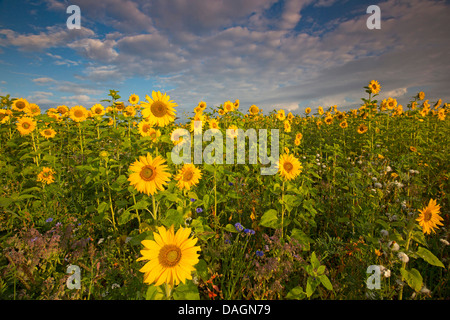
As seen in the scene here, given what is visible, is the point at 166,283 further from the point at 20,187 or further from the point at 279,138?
the point at 20,187

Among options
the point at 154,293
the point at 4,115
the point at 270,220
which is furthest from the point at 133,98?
the point at 154,293

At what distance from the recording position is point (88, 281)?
2.04 m

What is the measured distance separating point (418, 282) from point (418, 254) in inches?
8.0

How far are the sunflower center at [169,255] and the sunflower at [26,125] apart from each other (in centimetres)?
404

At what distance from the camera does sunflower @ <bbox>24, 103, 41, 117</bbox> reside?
450 cm

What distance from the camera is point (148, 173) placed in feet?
6.61

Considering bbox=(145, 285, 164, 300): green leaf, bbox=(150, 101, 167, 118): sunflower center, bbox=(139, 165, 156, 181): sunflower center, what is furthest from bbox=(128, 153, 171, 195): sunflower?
bbox=(145, 285, 164, 300): green leaf

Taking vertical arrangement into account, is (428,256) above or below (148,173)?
below

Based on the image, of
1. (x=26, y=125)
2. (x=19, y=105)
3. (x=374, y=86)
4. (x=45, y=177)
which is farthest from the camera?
(x=374, y=86)

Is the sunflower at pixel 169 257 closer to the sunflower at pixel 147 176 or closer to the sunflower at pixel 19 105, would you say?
the sunflower at pixel 147 176

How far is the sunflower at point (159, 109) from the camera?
2436mm

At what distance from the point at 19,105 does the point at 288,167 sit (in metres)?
5.99

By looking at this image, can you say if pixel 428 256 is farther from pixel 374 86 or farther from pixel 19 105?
pixel 19 105
